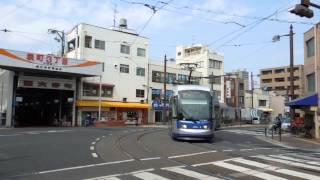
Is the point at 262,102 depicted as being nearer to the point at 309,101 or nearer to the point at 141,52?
the point at 141,52

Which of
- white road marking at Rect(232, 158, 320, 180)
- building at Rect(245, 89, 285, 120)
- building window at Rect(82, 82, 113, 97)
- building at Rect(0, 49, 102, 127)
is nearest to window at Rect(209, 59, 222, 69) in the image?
building at Rect(245, 89, 285, 120)

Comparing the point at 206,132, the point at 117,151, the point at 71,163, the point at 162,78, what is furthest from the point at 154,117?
the point at 71,163

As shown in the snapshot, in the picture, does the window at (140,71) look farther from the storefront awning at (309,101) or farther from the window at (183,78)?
the storefront awning at (309,101)

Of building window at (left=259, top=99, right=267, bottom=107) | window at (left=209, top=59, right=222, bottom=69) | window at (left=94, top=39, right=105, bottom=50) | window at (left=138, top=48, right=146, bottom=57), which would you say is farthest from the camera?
building window at (left=259, top=99, right=267, bottom=107)

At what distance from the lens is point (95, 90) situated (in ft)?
194

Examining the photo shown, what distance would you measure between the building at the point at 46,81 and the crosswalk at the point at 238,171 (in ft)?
118

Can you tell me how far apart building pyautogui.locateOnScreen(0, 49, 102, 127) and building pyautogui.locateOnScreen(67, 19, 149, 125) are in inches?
91.8

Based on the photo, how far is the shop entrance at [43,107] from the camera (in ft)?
182

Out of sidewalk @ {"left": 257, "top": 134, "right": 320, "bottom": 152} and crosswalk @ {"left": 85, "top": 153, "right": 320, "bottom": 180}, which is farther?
sidewalk @ {"left": 257, "top": 134, "right": 320, "bottom": 152}

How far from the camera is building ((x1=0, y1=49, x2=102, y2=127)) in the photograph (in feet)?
156

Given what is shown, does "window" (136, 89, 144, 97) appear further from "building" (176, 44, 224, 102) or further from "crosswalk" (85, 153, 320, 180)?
"crosswalk" (85, 153, 320, 180)

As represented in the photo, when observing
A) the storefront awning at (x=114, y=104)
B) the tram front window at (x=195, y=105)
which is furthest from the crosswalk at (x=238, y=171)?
Answer: the storefront awning at (x=114, y=104)

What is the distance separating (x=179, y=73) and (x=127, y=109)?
15.5 metres

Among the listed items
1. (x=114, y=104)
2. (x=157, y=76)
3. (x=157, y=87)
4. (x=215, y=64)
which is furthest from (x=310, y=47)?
(x=215, y=64)
